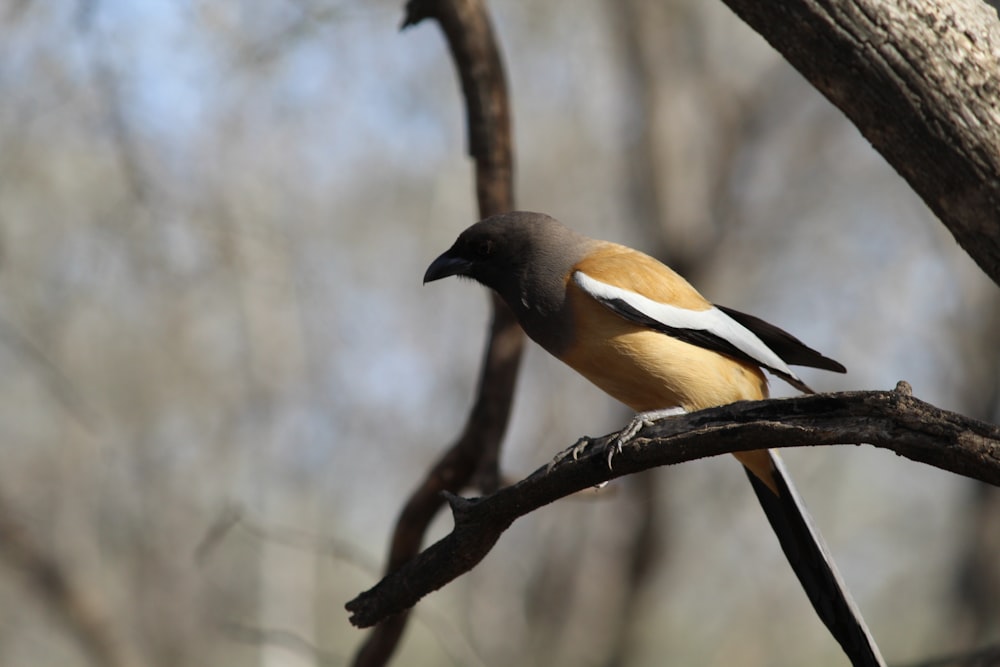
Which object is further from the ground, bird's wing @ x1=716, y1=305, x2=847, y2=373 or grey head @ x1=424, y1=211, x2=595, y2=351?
grey head @ x1=424, y1=211, x2=595, y2=351

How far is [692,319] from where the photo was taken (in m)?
4.58

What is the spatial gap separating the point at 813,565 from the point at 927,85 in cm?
211

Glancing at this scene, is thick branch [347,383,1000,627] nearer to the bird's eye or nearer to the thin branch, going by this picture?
the bird's eye

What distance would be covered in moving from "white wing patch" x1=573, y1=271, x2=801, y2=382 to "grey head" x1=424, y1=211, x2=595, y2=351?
0.17 m

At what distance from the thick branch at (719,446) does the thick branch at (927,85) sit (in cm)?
114

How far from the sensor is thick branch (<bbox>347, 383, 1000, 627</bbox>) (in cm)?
260

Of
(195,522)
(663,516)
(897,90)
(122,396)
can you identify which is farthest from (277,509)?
(897,90)

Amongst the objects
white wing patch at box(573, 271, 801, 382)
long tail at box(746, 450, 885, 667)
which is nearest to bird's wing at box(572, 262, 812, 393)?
white wing patch at box(573, 271, 801, 382)

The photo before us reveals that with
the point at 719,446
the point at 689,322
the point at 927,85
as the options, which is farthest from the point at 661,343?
the point at 927,85

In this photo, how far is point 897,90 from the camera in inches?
136

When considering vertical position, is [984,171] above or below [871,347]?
below

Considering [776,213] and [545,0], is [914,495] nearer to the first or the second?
[776,213]

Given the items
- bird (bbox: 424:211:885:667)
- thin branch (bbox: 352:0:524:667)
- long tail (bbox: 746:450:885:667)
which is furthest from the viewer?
→ thin branch (bbox: 352:0:524:667)

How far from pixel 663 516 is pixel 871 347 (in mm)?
5403
